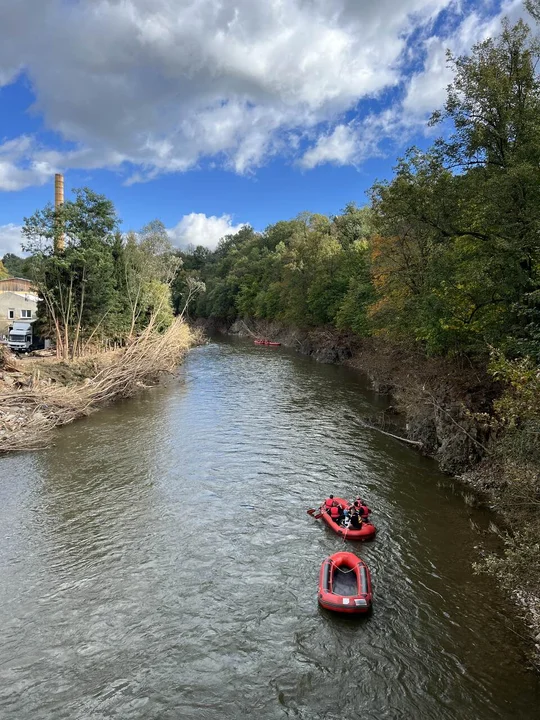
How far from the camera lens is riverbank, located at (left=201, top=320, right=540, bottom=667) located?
25.4 feet

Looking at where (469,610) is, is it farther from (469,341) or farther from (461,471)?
(469,341)

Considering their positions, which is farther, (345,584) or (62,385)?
(62,385)

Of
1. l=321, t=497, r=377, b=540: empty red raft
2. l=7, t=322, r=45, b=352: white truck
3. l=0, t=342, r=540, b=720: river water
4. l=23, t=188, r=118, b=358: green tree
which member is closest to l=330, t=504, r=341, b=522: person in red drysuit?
l=321, t=497, r=377, b=540: empty red raft

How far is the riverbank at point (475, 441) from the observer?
774cm

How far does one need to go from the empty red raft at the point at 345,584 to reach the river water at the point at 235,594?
1.00 feet

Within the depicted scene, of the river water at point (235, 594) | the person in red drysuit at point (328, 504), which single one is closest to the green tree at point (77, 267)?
the river water at point (235, 594)

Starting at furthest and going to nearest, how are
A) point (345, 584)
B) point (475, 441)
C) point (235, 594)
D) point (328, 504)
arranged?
point (475, 441) → point (328, 504) → point (345, 584) → point (235, 594)

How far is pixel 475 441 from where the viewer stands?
47.4 feet

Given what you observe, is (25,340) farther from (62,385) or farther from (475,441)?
(475,441)

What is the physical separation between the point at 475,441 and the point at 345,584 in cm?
731

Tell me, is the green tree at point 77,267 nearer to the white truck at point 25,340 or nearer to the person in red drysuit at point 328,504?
the white truck at point 25,340

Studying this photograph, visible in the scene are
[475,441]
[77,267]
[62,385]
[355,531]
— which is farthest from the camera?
[77,267]

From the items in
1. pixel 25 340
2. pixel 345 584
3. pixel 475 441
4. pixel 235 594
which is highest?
pixel 25 340

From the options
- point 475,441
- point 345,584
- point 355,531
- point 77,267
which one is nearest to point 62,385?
point 77,267
